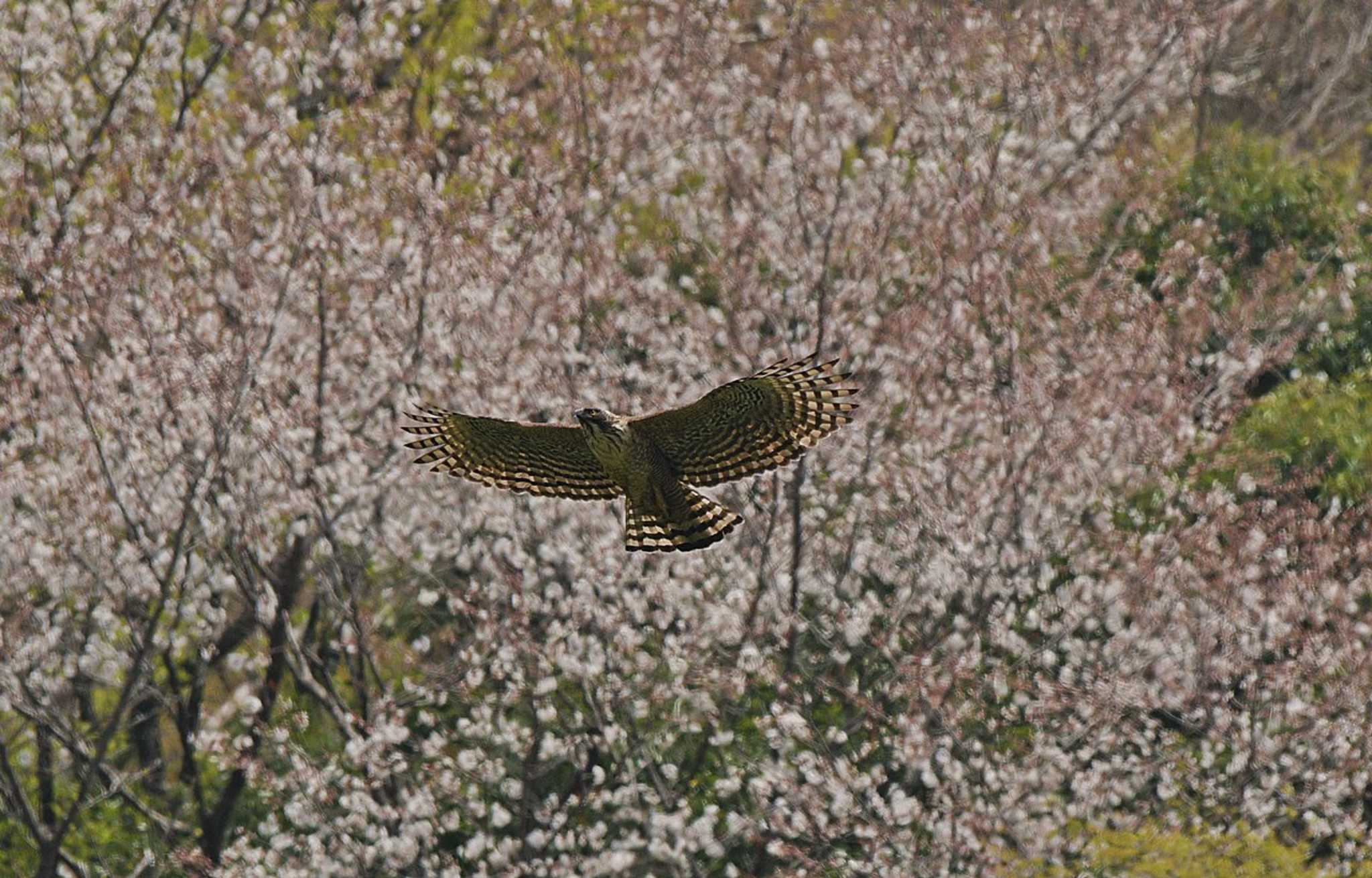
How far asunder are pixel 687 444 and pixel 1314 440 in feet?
22.8

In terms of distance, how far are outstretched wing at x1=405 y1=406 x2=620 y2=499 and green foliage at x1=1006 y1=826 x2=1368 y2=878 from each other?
330cm

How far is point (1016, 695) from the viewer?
11.5 meters

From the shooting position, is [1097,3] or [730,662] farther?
[1097,3]

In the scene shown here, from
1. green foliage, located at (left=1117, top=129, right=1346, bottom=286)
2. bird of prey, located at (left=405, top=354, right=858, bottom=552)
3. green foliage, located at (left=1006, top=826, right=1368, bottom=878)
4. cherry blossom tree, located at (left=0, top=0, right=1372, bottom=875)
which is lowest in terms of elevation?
green foliage, located at (left=1006, top=826, right=1368, bottom=878)

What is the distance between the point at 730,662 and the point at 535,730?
134 cm

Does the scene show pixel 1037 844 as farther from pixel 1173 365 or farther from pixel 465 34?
pixel 465 34

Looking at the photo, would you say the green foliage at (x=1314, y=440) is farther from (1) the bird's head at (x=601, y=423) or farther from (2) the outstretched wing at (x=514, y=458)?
(1) the bird's head at (x=601, y=423)

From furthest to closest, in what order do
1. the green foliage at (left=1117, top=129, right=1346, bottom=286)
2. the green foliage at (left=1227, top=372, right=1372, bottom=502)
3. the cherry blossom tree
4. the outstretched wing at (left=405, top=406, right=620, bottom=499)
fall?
1. the green foliage at (left=1117, top=129, right=1346, bottom=286)
2. the green foliage at (left=1227, top=372, right=1372, bottom=502)
3. the cherry blossom tree
4. the outstretched wing at (left=405, top=406, right=620, bottom=499)

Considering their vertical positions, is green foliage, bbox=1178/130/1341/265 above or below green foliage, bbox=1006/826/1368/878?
above

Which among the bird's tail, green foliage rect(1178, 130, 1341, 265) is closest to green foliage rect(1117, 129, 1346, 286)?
green foliage rect(1178, 130, 1341, 265)

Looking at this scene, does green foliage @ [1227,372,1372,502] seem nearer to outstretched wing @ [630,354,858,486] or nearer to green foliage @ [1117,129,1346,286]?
green foliage @ [1117,129,1346,286]

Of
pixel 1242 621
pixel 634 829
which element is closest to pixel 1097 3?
pixel 1242 621

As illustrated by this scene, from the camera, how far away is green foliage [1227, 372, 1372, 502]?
12.4m

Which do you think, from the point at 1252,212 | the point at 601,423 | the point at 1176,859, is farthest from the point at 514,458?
the point at 1252,212
